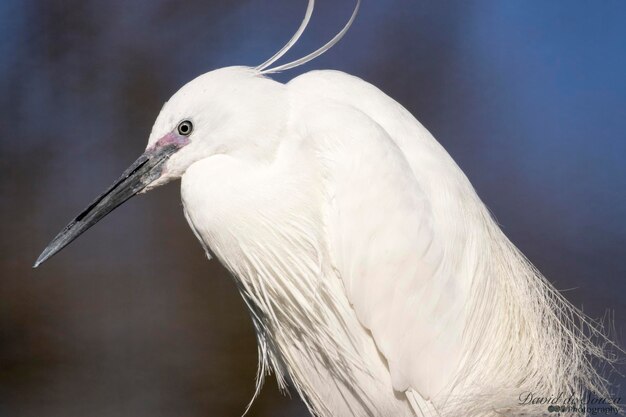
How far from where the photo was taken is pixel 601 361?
1.76 m

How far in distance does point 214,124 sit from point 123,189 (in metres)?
0.26

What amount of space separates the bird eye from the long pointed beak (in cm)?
3

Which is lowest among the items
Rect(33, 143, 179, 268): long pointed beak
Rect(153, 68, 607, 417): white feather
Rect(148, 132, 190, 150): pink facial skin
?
Rect(153, 68, 607, 417): white feather

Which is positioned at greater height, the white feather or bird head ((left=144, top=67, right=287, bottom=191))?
bird head ((left=144, top=67, right=287, bottom=191))

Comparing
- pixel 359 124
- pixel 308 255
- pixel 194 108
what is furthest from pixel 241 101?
pixel 308 255

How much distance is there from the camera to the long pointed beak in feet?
5.15

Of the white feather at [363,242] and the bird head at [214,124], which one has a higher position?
the bird head at [214,124]

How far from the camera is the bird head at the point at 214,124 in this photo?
5.01 feet

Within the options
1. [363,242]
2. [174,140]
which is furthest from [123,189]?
[363,242]

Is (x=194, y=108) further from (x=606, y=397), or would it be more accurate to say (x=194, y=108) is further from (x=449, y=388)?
(x=606, y=397)

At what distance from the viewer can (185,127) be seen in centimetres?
154

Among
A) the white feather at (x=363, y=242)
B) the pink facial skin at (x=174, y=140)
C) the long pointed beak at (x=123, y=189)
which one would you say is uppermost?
the pink facial skin at (x=174, y=140)

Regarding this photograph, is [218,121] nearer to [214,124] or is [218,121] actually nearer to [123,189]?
[214,124]

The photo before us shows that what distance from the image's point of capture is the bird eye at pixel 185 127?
1.54m
